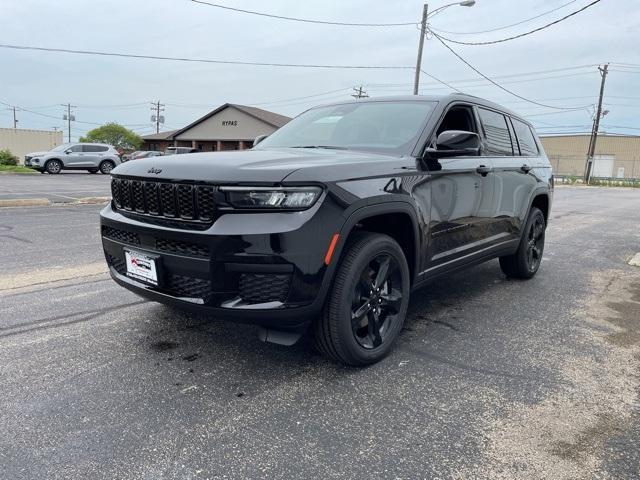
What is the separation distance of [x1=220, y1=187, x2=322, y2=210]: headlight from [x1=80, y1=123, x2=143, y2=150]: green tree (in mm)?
64736

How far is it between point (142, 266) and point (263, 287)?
844mm

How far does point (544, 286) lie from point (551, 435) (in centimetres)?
329

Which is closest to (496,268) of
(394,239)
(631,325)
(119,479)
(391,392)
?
(631,325)

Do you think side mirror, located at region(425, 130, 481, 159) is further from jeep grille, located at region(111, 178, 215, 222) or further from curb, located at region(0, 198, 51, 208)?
curb, located at region(0, 198, 51, 208)

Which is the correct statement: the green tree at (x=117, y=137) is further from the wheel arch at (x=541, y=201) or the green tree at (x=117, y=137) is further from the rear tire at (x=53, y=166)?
the wheel arch at (x=541, y=201)

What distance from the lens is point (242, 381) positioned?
9.74 feet

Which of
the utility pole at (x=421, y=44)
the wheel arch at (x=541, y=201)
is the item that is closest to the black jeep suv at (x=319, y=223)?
the wheel arch at (x=541, y=201)

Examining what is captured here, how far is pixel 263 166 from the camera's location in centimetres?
278

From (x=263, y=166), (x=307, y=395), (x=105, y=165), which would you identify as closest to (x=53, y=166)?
(x=105, y=165)

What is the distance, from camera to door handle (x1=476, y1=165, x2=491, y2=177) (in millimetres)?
4234

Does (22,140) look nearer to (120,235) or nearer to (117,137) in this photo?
(117,137)

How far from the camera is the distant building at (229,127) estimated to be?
46.2 metres

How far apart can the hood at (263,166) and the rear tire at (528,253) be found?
2692 millimetres

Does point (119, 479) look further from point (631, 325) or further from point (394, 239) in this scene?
point (631, 325)
